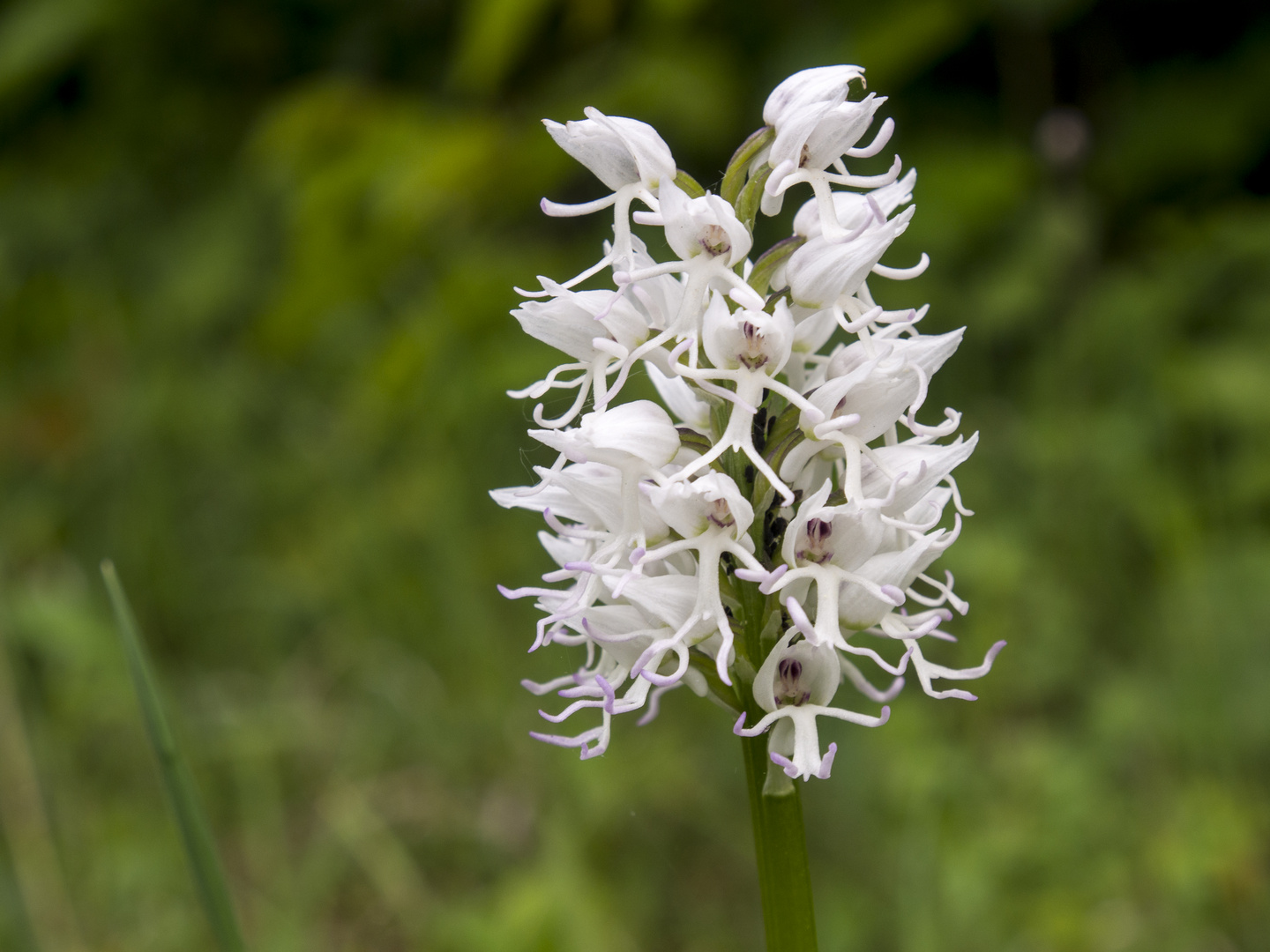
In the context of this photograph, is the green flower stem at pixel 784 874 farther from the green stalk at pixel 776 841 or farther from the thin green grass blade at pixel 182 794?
the thin green grass blade at pixel 182 794

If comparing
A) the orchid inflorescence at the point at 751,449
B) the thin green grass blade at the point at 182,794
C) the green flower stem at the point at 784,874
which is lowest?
the green flower stem at the point at 784,874

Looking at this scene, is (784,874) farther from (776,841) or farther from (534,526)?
(534,526)

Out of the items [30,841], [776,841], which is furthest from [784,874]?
[30,841]

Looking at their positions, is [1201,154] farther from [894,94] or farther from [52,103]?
[52,103]

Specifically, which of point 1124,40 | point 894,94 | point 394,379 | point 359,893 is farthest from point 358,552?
point 1124,40

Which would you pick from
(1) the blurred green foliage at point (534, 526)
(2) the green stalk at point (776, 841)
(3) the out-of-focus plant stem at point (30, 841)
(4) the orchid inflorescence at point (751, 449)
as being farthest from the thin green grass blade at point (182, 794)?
(3) the out-of-focus plant stem at point (30, 841)

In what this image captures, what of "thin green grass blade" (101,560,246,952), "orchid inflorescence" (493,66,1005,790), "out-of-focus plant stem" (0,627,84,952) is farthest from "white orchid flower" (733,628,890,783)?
"out-of-focus plant stem" (0,627,84,952)

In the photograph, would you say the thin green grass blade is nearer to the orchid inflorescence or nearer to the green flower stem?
the orchid inflorescence
